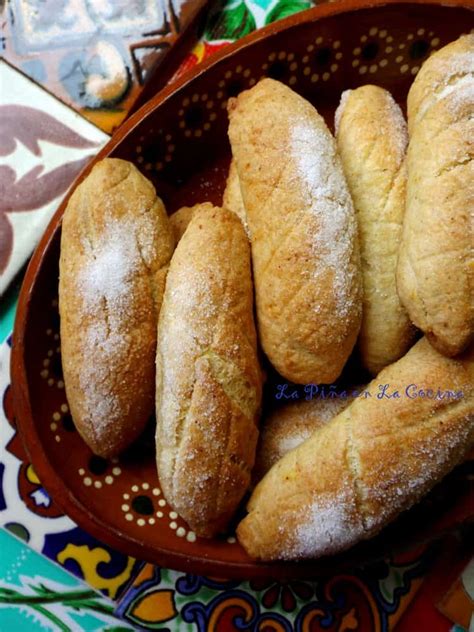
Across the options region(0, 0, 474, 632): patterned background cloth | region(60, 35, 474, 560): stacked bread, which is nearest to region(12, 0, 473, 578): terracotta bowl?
region(60, 35, 474, 560): stacked bread

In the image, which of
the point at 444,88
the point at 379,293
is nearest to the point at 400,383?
the point at 379,293

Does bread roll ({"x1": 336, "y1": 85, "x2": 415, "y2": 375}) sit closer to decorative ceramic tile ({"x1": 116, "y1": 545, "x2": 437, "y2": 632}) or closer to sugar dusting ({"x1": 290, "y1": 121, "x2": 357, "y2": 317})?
sugar dusting ({"x1": 290, "y1": 121, "x2": 357, "y2": 317})

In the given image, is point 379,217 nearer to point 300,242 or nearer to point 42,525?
point 300,242

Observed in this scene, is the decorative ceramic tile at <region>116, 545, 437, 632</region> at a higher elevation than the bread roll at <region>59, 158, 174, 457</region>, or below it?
below

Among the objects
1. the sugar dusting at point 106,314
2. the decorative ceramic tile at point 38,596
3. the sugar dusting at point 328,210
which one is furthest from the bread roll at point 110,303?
the decorative ceramic tile at point 38,596

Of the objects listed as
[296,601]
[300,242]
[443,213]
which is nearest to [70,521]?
[296,601]
